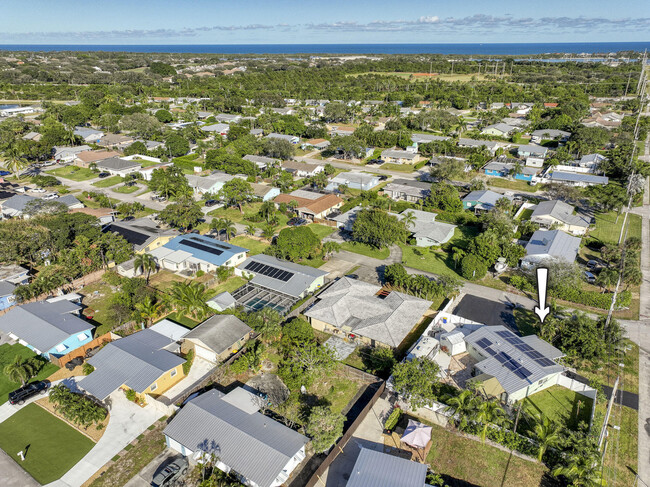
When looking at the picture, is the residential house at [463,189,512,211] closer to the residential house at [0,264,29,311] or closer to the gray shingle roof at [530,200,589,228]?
the gray shingle roof at [530,200,589,228]

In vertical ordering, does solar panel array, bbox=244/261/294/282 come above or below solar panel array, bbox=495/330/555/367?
above

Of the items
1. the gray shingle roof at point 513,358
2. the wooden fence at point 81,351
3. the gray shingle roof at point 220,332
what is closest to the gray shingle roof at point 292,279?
the gray shingle roof at point 220,332

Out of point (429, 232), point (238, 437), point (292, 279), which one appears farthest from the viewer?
point (429, 232)

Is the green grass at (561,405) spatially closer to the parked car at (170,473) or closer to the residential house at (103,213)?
the parked car at (170,473)

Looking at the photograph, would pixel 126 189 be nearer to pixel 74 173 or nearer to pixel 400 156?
pixel 74 173

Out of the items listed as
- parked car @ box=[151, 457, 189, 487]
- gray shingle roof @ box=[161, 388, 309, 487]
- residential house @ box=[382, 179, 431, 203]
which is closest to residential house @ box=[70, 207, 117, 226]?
gray shingle roof @ box=[161, 388, 309, 487]

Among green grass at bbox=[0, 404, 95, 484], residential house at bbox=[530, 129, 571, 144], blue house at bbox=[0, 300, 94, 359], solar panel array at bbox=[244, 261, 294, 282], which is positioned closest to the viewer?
green grass at bbox=[0, 404, 95, 484]

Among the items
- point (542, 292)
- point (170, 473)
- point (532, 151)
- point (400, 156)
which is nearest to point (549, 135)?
point (532, 151)

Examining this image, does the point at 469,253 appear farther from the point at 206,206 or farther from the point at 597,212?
the point at 206,206
